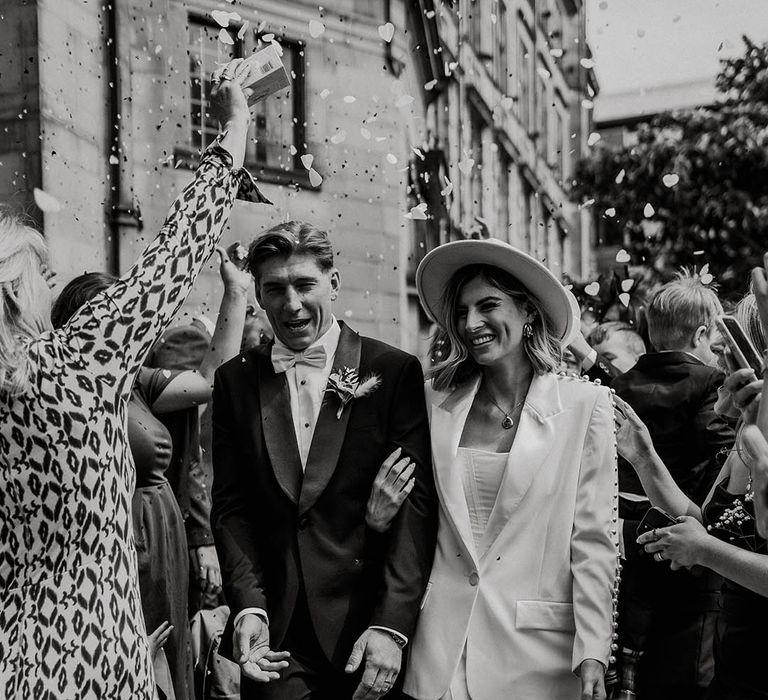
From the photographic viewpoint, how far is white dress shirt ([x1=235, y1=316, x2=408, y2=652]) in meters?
3.26

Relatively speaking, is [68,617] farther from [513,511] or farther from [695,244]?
[695,244]

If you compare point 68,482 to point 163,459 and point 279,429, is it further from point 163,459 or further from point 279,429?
point 163,459

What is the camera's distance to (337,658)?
3082mm

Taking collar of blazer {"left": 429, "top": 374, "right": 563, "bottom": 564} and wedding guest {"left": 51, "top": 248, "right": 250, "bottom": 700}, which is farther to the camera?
wedding guest {"left": 51, "top": 248, "right": 250, "bottom": 700}

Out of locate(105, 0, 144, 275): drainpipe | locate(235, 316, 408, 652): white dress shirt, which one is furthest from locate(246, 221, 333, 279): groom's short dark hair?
locate(105, 0, 144, 275): drainpipe

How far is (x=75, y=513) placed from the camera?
2289 millimetres

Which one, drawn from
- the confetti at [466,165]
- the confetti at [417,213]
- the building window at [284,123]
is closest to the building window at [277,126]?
the building window at [284,123]

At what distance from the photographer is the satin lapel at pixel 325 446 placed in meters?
3.14

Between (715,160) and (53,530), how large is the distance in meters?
12.4

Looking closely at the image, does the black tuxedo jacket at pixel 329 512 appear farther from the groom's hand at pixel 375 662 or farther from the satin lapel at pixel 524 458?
the satin lapel at pixel 524 458

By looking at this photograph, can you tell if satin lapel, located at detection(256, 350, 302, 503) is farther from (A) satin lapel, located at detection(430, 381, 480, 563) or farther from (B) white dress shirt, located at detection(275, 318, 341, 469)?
(A) satin lapel, located at detection(430, 381, 480, 563)

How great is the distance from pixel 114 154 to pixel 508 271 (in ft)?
10.6

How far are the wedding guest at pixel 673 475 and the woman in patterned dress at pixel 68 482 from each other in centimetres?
216

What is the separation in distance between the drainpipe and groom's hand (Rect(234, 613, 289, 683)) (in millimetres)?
3135
